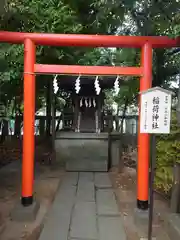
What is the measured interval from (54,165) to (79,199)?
11.6 ft

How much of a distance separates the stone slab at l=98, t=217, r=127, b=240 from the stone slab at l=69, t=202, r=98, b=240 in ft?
0.33

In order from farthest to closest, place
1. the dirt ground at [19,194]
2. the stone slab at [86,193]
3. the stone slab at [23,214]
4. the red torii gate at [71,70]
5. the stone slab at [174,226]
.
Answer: the stone slab at [86,193]
the red torii gate at [71,70]
the stone slab at [23,214]
the dirt ground at [19,194]
the stone slab at [174,226]

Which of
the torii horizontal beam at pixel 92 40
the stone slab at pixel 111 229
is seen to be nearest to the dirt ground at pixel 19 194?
the stone slab at pixel 111 229

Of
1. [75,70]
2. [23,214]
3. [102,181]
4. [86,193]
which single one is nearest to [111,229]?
[23,214]

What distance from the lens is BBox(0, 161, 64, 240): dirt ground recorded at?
13.9 ft

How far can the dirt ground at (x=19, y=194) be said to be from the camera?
13.9 feet

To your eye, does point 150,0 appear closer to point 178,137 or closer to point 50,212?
point 178,137

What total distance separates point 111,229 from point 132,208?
3.89 ft

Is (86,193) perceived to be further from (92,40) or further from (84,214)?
(92,40)

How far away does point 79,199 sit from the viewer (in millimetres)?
5688

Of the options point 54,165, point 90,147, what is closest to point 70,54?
point 90,147

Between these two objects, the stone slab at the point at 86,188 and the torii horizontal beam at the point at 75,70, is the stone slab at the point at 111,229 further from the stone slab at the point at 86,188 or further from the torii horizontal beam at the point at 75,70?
the torii horizontal beam at the point at 75,70

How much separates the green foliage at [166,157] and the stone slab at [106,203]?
980 millimetres

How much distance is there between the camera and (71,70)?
5.00m
